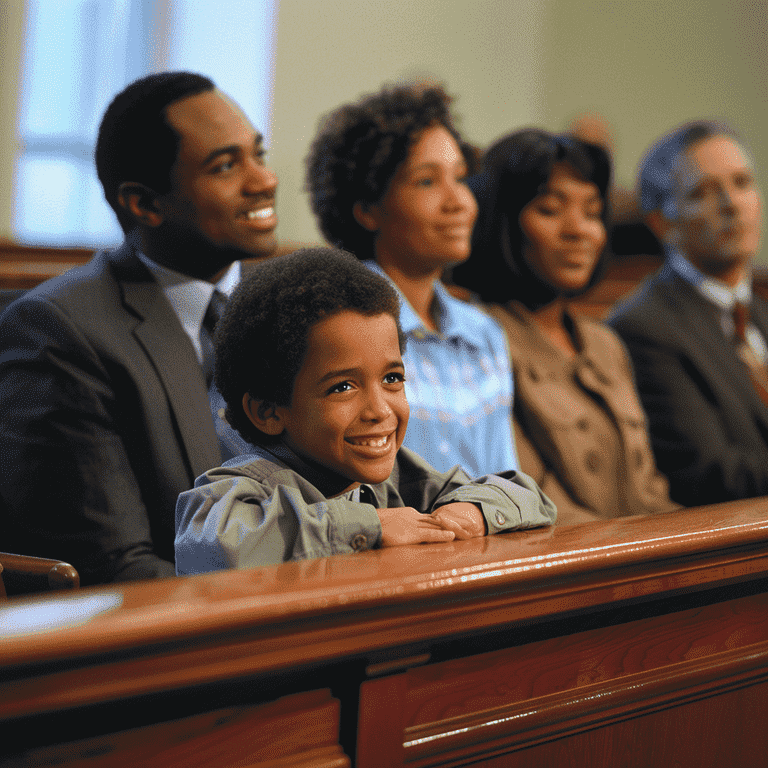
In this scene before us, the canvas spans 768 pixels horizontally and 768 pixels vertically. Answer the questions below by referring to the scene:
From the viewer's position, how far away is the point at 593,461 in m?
1.94

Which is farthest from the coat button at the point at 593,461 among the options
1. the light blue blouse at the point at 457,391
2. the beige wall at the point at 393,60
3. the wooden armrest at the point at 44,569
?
the beige wall at the point at 393,60

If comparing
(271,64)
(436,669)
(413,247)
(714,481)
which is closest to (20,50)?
(271,64)

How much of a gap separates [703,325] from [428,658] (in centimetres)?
177

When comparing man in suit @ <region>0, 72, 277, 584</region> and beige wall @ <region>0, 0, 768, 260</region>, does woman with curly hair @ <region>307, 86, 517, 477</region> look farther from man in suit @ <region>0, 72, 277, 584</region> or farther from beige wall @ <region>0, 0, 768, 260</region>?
beige wall @ <region>0, 0, 768, 260</region>

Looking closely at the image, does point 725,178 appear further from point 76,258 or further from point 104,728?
point 104,728

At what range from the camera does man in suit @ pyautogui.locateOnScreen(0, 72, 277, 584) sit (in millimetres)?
1267

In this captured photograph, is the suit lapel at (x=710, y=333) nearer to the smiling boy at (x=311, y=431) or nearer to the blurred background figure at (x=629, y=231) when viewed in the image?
the blurred background figure at (x=629, y=231)

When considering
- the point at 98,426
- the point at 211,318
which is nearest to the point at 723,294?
the point at 211,318

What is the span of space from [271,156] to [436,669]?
132 inches

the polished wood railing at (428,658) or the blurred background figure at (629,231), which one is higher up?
the blurred background figure at (629,231)

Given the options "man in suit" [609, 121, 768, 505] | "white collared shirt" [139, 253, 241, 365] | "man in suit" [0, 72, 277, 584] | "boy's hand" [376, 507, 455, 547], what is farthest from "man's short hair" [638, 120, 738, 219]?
"boy's hand" [376, 507, 455, 547]

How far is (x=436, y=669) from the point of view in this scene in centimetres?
90

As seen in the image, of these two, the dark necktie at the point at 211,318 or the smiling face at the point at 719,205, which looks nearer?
the dark necktie at the point at 211,318

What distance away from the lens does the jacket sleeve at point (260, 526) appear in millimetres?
914
